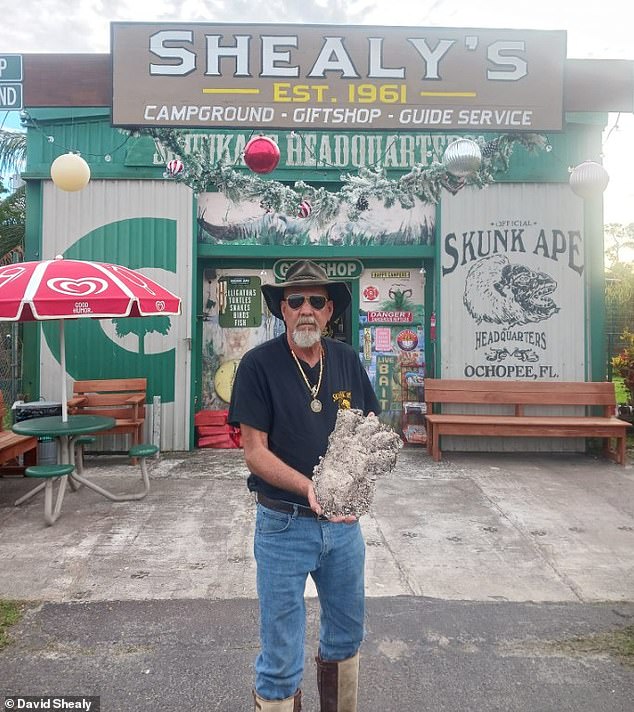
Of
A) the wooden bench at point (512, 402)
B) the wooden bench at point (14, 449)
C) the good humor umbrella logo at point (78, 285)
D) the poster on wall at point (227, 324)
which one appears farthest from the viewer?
the poster on wall at point (227, 324)

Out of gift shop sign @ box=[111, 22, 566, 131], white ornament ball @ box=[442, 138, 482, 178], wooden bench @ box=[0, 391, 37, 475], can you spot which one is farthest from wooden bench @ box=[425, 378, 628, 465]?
wooden bench @ box=[0, 391, 37, 475]

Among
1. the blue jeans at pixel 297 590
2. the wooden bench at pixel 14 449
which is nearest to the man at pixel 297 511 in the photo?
the blue jeans at pixel 297 590

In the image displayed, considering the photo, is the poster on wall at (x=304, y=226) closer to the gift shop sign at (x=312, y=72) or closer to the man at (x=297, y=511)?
the gift shop sign at (x=312, y=72)

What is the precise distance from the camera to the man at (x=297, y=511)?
2.13 metres

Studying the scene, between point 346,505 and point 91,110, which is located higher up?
point 91,110

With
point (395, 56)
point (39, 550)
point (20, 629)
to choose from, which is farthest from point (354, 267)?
point (20, 629)

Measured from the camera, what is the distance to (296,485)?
209cm

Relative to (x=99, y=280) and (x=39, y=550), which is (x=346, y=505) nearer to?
(x=39, y=550)

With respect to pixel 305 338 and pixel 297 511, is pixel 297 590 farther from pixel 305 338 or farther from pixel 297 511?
pixel 305 338

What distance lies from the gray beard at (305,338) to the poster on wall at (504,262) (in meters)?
6.38

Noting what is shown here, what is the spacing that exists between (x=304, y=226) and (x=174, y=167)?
78.4 inches

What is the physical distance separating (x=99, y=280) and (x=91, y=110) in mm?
3923

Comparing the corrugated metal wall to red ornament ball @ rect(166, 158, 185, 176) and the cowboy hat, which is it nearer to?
red ornament ball @ rect(166, 158, 185, 176)

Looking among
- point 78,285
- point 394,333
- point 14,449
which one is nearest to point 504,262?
point 394,333
